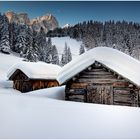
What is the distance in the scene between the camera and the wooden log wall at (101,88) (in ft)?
49.9

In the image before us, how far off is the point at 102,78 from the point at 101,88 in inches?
24.4

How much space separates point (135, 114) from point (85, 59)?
759 cm

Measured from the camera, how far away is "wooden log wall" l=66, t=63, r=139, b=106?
15.2m

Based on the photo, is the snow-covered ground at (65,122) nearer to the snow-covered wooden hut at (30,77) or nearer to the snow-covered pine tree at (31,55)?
the snow-covered wooden hut at (30,77)

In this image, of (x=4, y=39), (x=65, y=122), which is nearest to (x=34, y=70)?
(x=65, y=122)

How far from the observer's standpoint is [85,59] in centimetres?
1634

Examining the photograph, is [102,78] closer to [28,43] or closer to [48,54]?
[28,43]

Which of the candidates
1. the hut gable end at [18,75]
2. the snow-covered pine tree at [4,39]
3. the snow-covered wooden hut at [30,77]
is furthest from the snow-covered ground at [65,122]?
the snow-covered pine tree at [4,39]

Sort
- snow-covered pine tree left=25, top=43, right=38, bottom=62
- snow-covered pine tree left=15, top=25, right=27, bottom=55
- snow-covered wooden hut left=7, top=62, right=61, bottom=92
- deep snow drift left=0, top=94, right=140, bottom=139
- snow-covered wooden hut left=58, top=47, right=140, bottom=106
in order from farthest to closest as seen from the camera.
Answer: snow-covered pine tree left=15, top=25, right=27, bottom=55 < snow-covered pine tree left=25, top=43, right=38, bottom=62 < snow-covered wooden hut left=7, top=62, right=61, bottom=92 < snow-covered wooden hut left=58, top=47, right=140, bottom=106 < deep snow drift left=0, top=94, right=140, bottom=139

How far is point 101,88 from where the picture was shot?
52.9 ft

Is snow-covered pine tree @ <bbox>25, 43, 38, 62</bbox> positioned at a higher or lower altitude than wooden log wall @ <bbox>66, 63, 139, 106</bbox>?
higher

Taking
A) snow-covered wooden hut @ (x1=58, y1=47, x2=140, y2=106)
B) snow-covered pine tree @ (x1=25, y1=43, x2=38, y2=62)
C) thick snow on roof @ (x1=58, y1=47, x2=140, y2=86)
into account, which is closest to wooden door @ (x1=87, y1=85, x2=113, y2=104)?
snow-covered wooden hut @ (x1=58, y1=47, x2=140, y2=106)

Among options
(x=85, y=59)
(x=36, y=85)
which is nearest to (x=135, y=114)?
(x=85, y=59)

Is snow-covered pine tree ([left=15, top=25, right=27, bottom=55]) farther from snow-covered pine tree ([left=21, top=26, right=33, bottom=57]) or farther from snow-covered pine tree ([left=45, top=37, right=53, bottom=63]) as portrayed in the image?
snow-covered pine tree ([left=45, top=37, right=53, bottom=63])
